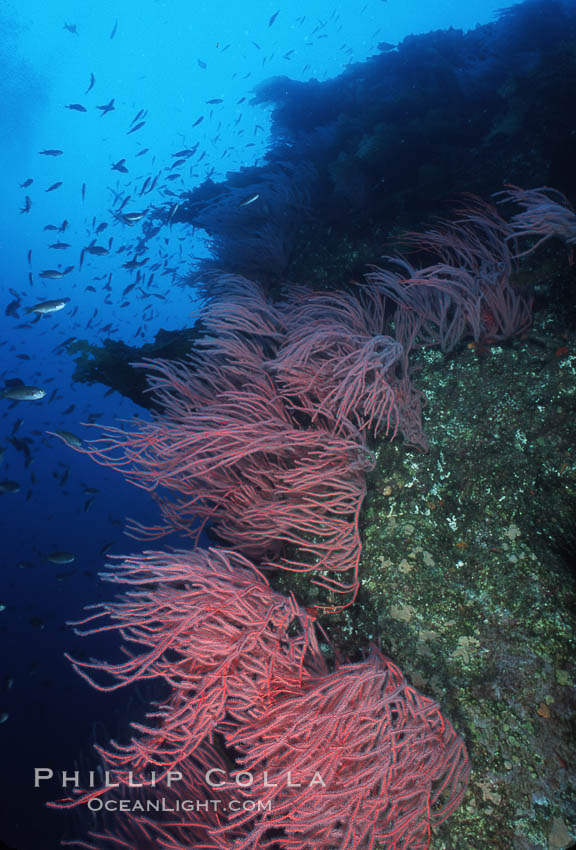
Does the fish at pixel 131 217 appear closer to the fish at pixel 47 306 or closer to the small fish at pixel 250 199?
the fish at pixel 47 306

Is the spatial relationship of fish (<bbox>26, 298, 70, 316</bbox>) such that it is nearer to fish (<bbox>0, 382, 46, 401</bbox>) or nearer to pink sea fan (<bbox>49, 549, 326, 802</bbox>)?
fish (<bbox>0, 382, 46, 401</bbox>)

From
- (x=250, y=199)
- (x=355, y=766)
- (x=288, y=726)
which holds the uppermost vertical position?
(x=250, y=199)

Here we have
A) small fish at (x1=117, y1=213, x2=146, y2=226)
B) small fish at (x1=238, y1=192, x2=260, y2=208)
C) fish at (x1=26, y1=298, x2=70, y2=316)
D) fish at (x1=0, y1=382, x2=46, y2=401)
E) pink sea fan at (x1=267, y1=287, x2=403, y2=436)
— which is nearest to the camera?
Result: pink sea fan at (x1=267, y1=287, x2=403, y2=436)

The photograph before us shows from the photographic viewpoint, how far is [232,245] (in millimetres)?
5527

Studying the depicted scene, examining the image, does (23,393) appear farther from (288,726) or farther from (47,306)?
(288,726)

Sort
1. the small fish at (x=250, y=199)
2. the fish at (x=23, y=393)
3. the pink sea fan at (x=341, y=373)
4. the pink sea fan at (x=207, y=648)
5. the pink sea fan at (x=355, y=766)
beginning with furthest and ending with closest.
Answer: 1. the fish at (x=23, y=393)
2. the small fish at (x=250, y=199)
3. the pink sea fan at (x=341, y=373)
4. the pink sea fan at (x=207, y=648)
5. the pink sea fan at (x=355, y=766)

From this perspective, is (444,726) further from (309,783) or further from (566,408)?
(566,408)

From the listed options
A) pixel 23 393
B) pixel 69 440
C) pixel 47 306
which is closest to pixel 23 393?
pixel 23 393

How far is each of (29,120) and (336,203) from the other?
7918 cm

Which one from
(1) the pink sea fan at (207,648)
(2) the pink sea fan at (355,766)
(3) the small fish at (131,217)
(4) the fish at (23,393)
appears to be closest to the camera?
(2) the pink sea fan at (355,766)

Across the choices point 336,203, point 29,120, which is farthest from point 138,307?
point 336,203

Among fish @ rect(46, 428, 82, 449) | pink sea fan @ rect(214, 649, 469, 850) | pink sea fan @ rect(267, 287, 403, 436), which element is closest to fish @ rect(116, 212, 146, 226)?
fish @ rect(46, 428, 82, 449)

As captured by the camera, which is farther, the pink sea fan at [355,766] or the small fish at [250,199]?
the small fish at [250,199]

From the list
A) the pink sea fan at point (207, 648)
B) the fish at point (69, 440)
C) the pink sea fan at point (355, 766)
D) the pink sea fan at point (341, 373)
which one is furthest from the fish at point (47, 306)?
the pink sea fan at point (355, 766)
